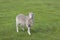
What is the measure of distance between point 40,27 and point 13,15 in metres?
2.21

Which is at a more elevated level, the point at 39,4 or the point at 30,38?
the point at 39,4

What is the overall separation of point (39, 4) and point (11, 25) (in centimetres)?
447

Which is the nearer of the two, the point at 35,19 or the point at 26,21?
the point at 26,21

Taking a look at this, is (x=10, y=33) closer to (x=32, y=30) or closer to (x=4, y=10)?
(x=32, y=30)

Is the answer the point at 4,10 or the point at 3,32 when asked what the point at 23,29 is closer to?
the point at 3,32

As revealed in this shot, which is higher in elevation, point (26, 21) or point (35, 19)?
point (26, 21)

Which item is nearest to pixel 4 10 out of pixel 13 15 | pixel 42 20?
pixel 13 15

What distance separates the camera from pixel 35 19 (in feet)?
29.6

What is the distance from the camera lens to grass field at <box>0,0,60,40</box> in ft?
23.0

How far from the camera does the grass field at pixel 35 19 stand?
6996 mm

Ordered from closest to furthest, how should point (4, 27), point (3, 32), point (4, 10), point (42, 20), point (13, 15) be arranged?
point (3, 32)
point (4, 27)
point (42, 20)
point (13, 15)
point (4, 10)

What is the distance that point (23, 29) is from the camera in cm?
739

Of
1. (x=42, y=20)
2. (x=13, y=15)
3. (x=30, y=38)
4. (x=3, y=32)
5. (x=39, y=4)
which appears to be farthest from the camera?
(x=39, y=4)

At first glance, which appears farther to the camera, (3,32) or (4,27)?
(4,27)
